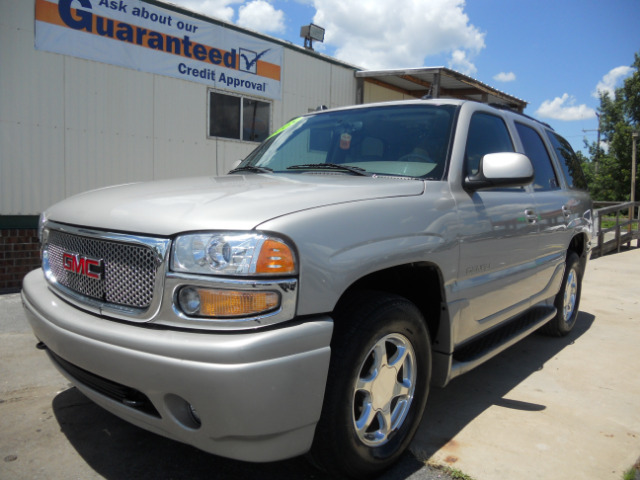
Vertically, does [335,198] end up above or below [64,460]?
above

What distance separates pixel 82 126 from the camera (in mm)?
7082

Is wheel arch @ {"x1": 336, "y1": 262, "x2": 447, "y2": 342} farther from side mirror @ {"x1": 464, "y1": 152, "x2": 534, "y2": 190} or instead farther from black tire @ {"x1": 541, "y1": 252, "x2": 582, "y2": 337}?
black tire @ {"x1": 541, "y1": 252, "x2": 582, "y2": 337}

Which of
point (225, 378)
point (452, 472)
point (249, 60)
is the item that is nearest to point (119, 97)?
point (249, 60)

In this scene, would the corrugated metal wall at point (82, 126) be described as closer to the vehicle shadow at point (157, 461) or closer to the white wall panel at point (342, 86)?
the white wall panel at point (342, 86)

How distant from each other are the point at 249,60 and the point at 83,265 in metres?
7.57

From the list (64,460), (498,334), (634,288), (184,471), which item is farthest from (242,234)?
(634,288)

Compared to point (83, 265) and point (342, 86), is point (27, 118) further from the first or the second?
point (342, 86)

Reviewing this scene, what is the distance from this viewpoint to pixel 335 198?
219 cm

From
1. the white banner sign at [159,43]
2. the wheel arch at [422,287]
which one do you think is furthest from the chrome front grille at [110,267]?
the white banner sign at [159,43]

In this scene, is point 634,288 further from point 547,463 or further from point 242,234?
point 242,234

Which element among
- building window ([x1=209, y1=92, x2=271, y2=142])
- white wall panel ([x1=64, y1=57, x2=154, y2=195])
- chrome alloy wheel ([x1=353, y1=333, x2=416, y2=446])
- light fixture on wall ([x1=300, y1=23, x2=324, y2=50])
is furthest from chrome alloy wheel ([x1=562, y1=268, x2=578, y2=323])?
light fixture on wall ([x1=300, y1=23, x2=324, y2=50])

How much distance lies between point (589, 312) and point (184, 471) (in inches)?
207

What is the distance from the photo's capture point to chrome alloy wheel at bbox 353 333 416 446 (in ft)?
7.35

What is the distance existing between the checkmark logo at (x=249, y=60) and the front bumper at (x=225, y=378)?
7.74 m
